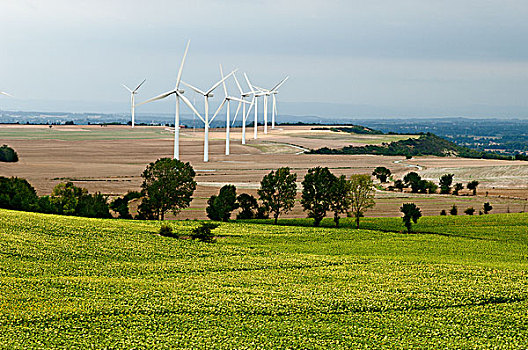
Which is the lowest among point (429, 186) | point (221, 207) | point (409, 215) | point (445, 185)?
point (409, 215)

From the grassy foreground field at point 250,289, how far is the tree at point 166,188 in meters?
13.6

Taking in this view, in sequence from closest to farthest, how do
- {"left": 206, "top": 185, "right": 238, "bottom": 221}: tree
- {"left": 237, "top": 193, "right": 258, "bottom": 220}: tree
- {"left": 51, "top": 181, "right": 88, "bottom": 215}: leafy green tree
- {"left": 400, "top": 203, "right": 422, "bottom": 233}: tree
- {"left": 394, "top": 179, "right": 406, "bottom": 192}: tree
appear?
1. {"left": 400, "top": 203, "right": 422, "bottom": 233}: tree
2. {"left": 51, "top": 181, "right": 88, "bottom": 215}: leafy green tree
3. {"left": 206, "top": 185, "right": 238, "bottom": 221}: tree
4. {"left": 237, "top": 193, "right": 258, "bottom": 220}: tree
5. {"left": 394, "top": 179, "right": 406, "bottom": 192}: tree

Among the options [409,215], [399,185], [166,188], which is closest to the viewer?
[409,215]

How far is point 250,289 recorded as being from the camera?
148ft

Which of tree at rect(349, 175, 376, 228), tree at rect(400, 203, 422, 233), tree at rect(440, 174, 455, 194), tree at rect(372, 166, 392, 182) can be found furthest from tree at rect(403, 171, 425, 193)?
tree at rect(400, 203, 422, 233)

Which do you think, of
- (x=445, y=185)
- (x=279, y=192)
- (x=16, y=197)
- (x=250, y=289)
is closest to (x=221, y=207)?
(x=279, y=192)

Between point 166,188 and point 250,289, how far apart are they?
43658 millimetres

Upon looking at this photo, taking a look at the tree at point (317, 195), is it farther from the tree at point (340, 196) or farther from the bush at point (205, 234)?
the bush at point (205, 234)

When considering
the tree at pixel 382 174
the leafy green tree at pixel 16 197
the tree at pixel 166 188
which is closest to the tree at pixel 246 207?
the tree at pixel 166 188

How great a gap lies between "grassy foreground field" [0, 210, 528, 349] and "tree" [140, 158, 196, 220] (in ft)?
44.6

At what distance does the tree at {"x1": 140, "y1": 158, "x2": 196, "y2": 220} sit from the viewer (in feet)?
283

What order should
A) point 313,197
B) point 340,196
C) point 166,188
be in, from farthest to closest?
point 166,188 < point 313,197 < point 340,196

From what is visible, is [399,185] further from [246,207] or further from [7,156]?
[7,156]

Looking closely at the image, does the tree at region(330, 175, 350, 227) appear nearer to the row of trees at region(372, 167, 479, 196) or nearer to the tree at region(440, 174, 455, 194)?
the row of trees at region(372, 167, 479, 196)
